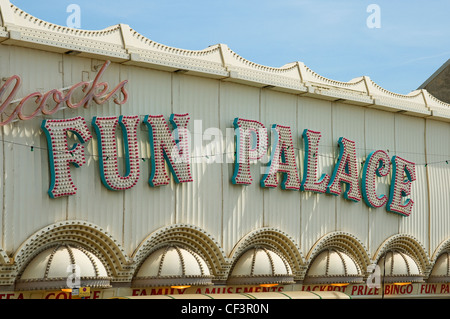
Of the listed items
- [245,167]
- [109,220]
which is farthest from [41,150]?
[245,167]

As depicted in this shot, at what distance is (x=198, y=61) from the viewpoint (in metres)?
27.6

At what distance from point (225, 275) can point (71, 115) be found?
8.16 metres

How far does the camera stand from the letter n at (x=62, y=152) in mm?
23438

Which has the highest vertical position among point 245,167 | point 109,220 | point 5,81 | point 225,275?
point 5,81

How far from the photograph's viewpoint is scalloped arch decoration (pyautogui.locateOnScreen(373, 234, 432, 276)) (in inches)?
1363

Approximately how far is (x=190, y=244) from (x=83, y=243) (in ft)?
14.1

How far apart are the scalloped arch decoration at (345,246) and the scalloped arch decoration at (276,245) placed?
727 millimetres

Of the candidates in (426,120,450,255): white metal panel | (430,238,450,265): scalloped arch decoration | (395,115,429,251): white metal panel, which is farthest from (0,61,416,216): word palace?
(430,238,450,265): scalloped arch decoration

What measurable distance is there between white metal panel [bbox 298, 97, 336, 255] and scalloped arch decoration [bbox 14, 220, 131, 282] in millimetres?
8349

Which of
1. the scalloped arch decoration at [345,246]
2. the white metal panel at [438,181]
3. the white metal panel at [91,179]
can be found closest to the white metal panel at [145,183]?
the white metal panel at [91,179]

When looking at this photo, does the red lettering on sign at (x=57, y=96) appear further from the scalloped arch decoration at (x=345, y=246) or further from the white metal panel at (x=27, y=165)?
the scalloped arch decoration at (x=345, y=246)
